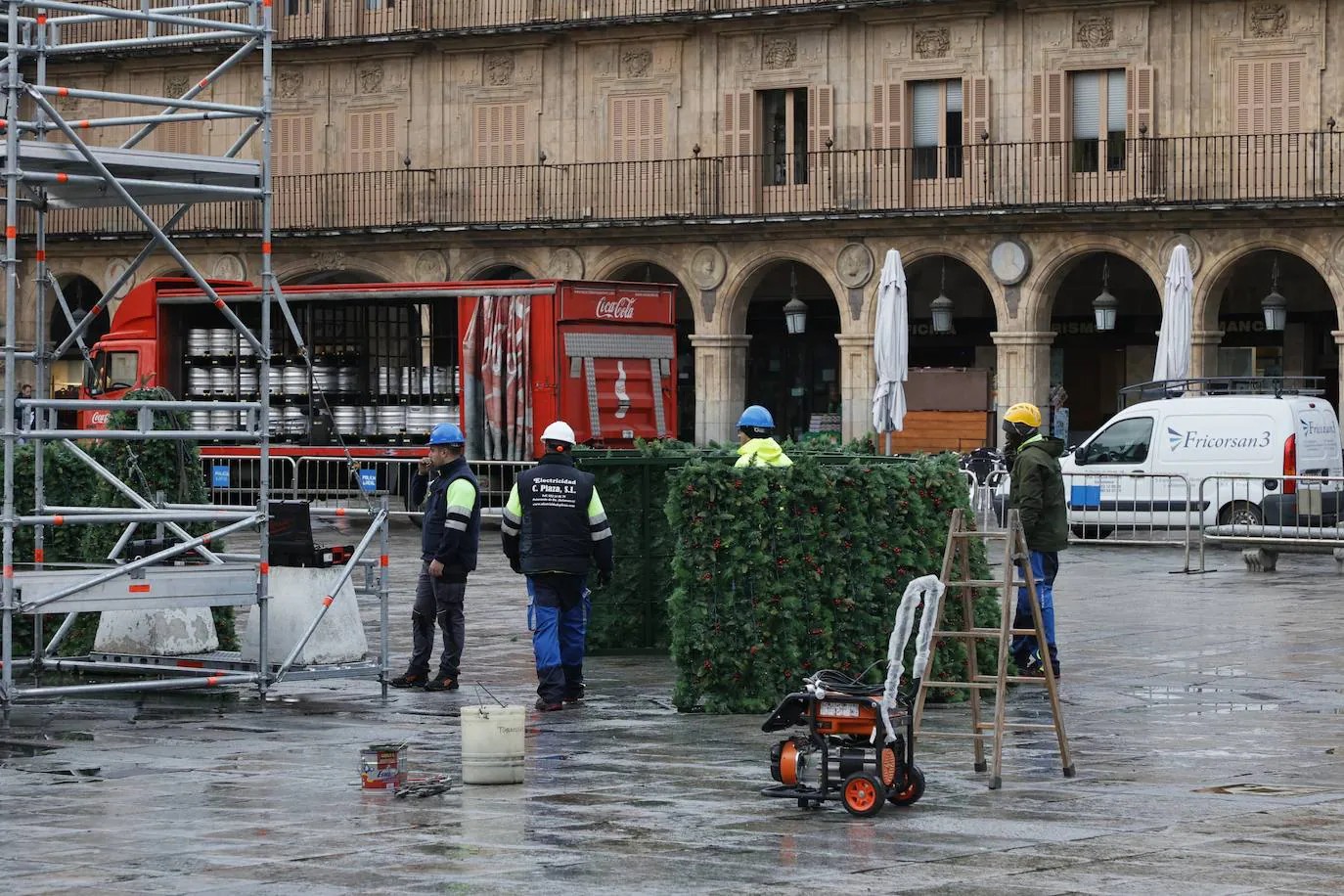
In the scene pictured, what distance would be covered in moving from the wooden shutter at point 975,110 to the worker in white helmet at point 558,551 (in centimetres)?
2445

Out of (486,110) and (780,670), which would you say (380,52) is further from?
(780,670)

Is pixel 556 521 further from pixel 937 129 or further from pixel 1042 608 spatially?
pixel 937 129

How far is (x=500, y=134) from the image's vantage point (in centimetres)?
3994

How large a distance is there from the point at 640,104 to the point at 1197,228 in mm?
9749

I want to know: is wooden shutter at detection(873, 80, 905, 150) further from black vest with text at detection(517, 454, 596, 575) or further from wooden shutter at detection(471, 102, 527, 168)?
black vest with text at detection(517, 454, 596, 575)

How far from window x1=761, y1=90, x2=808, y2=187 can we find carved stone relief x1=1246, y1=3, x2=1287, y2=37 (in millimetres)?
7380

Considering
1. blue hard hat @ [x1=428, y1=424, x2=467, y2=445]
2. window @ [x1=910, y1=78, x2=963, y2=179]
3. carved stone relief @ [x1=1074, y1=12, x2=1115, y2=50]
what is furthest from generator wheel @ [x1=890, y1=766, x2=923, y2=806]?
window @ [x1=910, y1=78, x2=963, y2=179]

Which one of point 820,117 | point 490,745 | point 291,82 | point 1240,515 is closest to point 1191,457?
point 1240,515

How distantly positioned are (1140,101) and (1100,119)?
2.49 feet

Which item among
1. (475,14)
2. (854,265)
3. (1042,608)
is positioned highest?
(475,14)

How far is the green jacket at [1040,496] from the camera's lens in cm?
1395

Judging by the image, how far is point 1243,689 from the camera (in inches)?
525

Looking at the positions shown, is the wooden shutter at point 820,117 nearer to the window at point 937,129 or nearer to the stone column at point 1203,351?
the window at point 937,129

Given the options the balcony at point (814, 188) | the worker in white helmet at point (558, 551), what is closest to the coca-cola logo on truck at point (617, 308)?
the balcony at point (814, 188)
